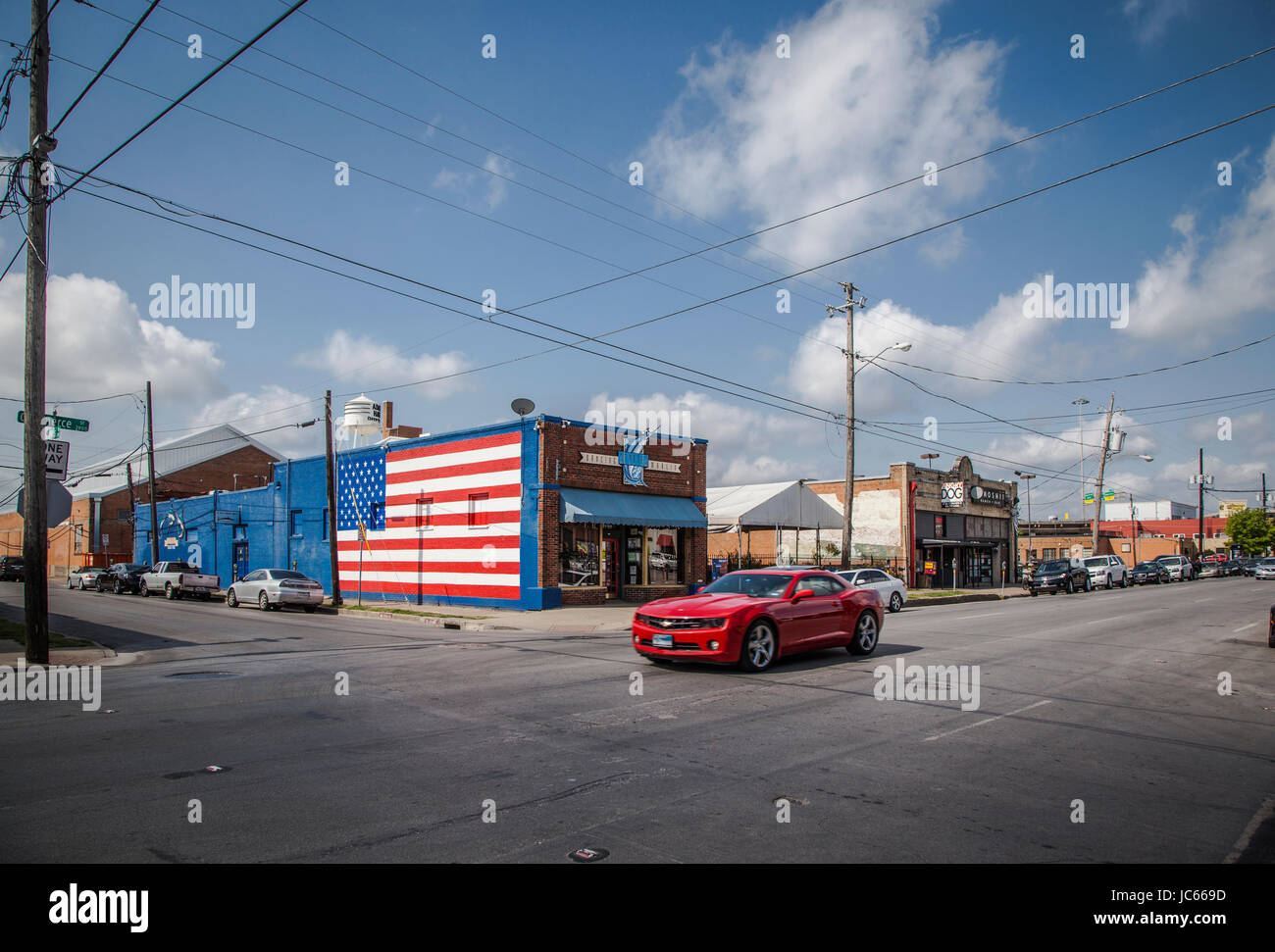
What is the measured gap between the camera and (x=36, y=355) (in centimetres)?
1332

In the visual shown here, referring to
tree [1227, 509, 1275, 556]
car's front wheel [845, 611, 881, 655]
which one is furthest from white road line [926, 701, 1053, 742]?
tree [1227, 509, 1275, 556]

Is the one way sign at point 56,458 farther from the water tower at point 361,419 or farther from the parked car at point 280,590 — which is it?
the water tower at point 361,419

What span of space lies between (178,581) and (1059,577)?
4059 centimetres

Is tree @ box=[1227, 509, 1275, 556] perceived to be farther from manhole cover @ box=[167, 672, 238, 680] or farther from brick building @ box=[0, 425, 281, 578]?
manhole cover @ box=[167, 672, 238, 680]

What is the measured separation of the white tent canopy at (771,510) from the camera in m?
34.8

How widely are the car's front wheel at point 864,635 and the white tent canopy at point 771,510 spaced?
2036 cm

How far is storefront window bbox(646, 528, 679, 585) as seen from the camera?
93.9ft

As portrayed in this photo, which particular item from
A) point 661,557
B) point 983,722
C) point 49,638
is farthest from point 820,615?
point 661,557

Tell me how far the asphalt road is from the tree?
83564 millimetres

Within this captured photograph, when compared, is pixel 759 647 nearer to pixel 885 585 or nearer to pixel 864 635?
pixel 864 635

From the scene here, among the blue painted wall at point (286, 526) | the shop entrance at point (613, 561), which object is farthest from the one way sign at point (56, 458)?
the shop entrance at point (613, 561)

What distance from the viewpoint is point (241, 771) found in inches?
244

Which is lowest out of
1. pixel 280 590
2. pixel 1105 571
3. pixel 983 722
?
pixel 1105 571

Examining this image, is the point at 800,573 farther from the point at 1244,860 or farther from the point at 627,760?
the point at 1244,860
